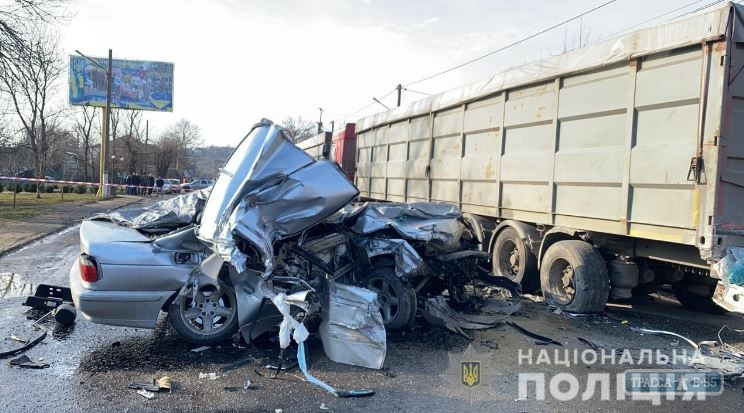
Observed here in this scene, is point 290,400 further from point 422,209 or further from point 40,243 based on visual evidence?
point 40,243

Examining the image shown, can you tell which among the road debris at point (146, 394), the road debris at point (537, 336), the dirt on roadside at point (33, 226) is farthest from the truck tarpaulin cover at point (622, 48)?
the dirt on roadside at point (33, 226)

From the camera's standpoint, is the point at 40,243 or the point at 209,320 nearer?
the point at 209,320

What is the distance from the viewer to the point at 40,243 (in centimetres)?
1147

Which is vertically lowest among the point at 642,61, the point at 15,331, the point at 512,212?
the point at 15,331

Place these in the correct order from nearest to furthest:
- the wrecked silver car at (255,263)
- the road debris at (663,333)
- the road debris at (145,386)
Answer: the road debris at (145,386)
the wrecked silver car at (255,263)
the road debris at (663,333)

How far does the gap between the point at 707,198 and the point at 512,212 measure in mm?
2989

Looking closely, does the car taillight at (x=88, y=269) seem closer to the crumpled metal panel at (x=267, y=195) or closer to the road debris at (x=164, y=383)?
the crumpled metal panel at (x=267, y=195)

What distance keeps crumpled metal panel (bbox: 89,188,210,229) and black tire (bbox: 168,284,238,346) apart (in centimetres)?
91

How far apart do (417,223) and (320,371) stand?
218cm

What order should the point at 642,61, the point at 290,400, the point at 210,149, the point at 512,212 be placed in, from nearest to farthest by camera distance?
the point at 290,400 < the point at 642,61 < the point at 512,212 < the point at 210,149

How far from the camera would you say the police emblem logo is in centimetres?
434

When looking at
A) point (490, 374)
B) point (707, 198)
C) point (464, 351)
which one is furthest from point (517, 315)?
point (707, 198)

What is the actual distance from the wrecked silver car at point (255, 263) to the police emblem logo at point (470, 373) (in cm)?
75

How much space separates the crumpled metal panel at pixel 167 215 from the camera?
532 cm
